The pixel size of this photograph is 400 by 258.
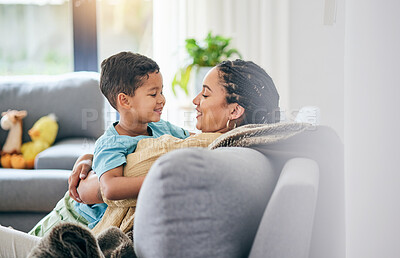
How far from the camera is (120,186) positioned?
989 mm

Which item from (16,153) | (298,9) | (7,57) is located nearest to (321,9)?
(298,9)

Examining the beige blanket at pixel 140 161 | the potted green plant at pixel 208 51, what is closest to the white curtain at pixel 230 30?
the potted green plant at pixel 208 51

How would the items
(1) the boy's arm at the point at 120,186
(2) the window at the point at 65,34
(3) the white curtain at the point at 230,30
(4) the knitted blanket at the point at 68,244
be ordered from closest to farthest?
(4) the knitted blanket at the point at 68,244 → (1) the boy's arm at the point at 120,186 → (3) the white curtain at the point at 230,30 → (2) the window at the point at 65,34

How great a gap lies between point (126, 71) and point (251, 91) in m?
0.37

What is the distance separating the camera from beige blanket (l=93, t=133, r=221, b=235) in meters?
0.99

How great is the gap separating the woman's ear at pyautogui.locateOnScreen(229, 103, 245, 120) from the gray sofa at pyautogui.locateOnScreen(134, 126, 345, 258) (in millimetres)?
472

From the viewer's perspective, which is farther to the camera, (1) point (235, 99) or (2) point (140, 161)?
(1) point (235, 99)

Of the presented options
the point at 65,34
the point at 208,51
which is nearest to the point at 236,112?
the point at 208,51

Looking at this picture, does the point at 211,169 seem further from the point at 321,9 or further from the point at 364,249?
the point at 321,9

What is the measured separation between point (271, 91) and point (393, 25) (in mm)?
491

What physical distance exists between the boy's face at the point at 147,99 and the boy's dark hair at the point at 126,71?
0.05ft

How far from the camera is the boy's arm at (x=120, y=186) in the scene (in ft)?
3.21

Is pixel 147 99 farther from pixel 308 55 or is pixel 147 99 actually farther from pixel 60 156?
pixel 308 55

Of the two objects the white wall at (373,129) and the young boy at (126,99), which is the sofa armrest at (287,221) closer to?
the white wall at (373,129)
